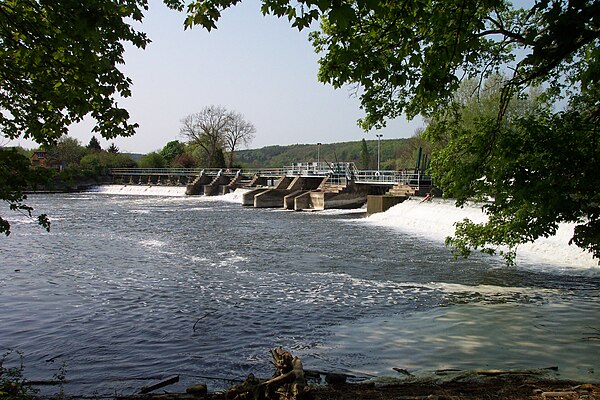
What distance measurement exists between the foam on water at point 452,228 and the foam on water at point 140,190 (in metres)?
46.9

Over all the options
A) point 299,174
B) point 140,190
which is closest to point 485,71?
point 299,174

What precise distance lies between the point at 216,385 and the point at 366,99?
15.0 feet

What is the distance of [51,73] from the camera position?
6320mm

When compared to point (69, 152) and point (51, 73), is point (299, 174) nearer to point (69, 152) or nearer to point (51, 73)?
point (51, 73)

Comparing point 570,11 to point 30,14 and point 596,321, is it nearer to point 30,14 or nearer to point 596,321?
point 30,14

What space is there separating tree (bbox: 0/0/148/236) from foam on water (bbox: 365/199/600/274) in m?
7.52

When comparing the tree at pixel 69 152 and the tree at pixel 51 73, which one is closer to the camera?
Answer: the tree at pixel 51 73

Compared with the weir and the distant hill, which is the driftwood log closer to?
the weir

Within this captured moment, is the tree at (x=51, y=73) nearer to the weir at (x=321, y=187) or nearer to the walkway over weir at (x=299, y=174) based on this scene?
the walkway over weir at (x=299, y=174)

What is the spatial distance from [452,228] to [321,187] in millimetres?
24149

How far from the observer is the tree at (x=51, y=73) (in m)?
5.60

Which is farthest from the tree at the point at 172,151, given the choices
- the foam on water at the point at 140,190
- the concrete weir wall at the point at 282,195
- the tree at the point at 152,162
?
the concrete weir wall at the point at 282,195

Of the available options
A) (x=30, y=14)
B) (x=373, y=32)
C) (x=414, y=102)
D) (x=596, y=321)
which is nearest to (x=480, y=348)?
(x=596, y=321)

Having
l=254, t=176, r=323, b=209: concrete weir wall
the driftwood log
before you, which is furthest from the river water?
l=254, t=176, r=323, b=209: concrete weir wall
